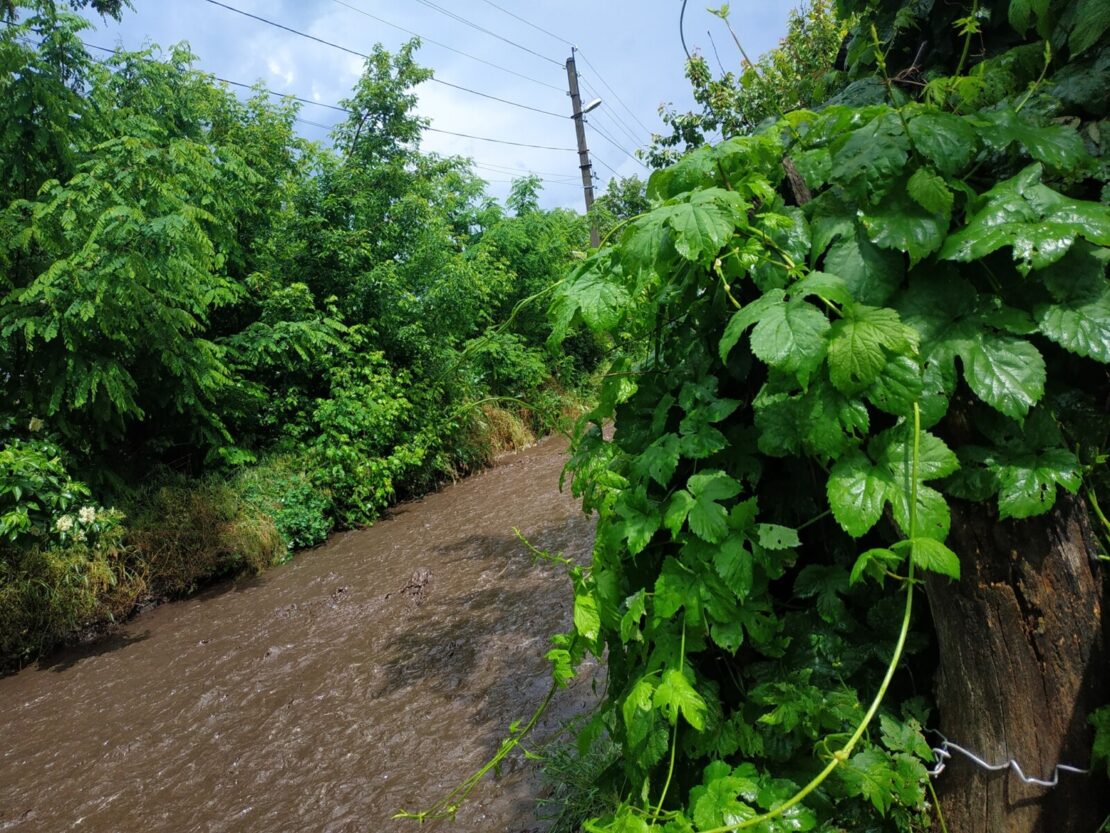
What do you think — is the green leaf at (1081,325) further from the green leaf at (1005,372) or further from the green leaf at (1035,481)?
the green leaf at (1035,481)

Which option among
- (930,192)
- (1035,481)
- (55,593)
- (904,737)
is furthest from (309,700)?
(930,192)

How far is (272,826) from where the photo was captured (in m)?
3.37

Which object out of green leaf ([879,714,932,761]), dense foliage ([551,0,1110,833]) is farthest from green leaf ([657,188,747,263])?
green leaf ([879,714,932,761])

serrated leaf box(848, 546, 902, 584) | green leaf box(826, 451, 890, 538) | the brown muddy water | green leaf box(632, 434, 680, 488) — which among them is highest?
green leaf box(632, 434, 680, 488)

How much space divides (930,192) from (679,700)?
1084mm

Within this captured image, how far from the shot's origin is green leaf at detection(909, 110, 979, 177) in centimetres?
113

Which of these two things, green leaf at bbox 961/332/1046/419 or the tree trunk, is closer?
green leaf at bbox 961/332/1046/419

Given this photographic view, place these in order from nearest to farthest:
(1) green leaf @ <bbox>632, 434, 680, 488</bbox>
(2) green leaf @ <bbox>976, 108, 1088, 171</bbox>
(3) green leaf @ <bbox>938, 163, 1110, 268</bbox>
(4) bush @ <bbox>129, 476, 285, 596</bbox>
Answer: (3) green leaf @ <bbox>938, 163, 1110, 268</bbox>
(2) green leaf @ <bbox>976, 108, 1088, 171</bbox>
(1) green leaf @ <bbox>632, 434, 680, 488</bbox>
(4) bush @ <bbox>129, 476, 285, 596</bbox>

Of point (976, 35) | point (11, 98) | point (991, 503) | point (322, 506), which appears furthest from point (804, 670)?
point (11, 98)

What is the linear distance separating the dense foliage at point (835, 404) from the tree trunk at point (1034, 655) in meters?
0.06

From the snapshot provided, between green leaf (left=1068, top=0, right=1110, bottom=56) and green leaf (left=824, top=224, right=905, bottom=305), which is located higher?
green leaf (left=1068, top=0, right=1110, bottom=56)

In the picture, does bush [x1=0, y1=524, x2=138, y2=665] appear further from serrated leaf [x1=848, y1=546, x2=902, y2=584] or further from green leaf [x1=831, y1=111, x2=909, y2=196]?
green leaf [x1=831, y1=111, x2=909, y2=196]

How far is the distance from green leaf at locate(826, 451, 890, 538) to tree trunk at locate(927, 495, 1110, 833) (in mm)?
214

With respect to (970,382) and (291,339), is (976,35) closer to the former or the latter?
(970,382)
